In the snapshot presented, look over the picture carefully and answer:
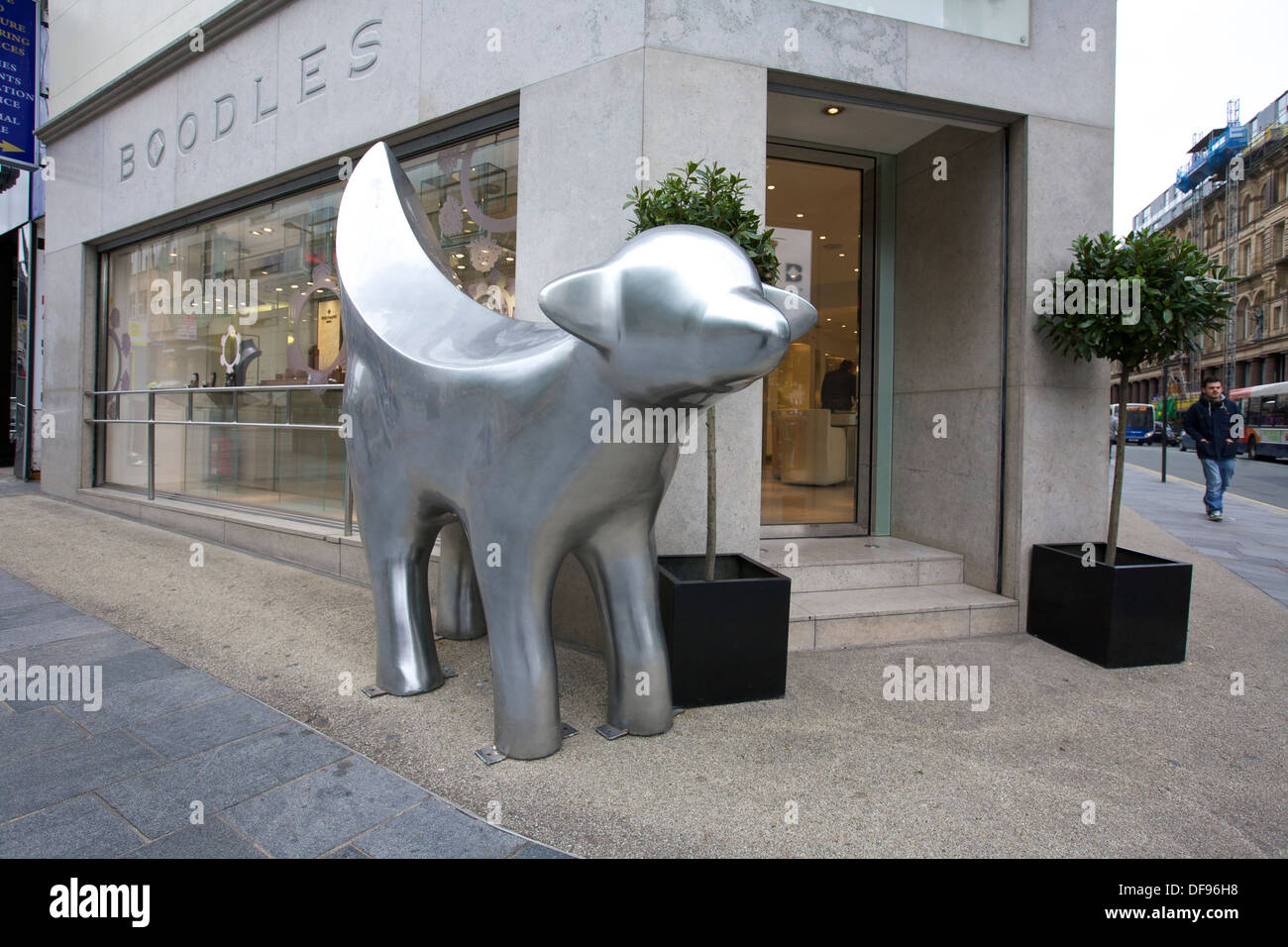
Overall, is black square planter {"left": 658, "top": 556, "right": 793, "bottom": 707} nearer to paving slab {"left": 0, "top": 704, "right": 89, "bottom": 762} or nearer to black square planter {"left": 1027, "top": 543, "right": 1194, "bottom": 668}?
black square planter {"left": 1027, "top": 543, "right": 1194, "bottom": 668}

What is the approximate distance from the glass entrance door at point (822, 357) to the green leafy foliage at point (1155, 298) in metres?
1.92

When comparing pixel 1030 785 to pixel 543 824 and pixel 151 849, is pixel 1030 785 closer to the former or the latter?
pixel 543 824

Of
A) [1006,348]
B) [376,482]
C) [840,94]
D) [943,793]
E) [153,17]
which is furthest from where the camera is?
[153,17]

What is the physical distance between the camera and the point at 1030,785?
7.85 feet

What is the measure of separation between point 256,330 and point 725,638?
219 inches

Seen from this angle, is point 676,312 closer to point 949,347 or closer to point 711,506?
point 711,506

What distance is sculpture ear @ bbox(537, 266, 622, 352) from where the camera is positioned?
1.95 m

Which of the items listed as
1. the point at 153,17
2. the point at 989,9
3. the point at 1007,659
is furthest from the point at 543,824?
the point at 153,17

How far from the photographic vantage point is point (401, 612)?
2.95 meters

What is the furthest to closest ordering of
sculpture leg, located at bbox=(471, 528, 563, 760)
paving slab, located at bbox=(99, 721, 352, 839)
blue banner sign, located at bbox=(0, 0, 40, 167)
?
blue banner sign, located at bbox=(0, 0, 40, 167)
sculpture leg, located at bbox=(471, 528, 563, 760)
paving slab, located at bbox=(99, 721, 352, 839)

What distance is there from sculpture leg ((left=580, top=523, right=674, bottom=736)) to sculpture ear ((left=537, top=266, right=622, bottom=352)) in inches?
29.6

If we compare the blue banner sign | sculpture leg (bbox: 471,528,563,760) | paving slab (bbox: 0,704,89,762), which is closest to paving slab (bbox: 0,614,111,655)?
paving slab (bbox: 0,704,89,762)

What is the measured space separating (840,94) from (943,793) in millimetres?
3674

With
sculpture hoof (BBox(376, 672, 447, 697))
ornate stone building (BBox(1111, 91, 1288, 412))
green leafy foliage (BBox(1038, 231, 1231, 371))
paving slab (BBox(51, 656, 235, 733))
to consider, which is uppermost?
ornate stone building (BBox(1111, 91, 1288, 412))
